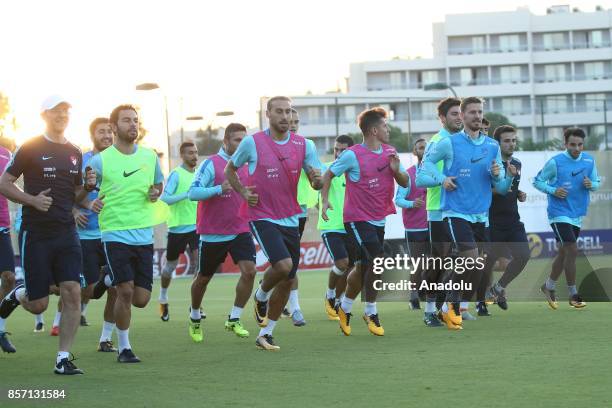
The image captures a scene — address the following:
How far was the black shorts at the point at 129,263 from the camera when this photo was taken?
10.9 metres

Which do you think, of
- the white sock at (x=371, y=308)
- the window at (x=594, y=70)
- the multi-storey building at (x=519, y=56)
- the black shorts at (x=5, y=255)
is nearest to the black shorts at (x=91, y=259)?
the black shorts at (x=5, y=255)

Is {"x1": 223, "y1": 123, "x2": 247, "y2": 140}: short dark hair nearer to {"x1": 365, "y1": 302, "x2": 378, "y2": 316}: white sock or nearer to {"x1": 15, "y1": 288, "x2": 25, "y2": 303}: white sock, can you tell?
{"x1": 365, "y1": 302, "x2": 378, "y2": 316}: white sock

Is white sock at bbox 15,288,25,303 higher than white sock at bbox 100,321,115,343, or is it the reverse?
white sock at bbox 15,288,25,303

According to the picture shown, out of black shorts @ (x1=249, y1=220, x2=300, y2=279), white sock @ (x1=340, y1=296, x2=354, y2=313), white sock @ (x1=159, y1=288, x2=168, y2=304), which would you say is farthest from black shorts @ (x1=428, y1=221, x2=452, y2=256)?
white sock @ (x1=159, y1=288, x2=168, y2=304)

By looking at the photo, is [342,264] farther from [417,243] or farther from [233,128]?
[417,243]

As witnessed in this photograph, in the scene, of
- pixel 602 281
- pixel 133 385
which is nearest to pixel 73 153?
pixel 133 385

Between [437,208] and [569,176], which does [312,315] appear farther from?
[569,176]

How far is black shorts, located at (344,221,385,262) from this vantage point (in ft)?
43.0

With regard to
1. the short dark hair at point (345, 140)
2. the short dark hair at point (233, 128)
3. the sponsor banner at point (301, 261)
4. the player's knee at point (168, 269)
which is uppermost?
the short dark hair at point (233, 128)

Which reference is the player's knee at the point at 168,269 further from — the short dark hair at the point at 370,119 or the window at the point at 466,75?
the window at the point at 466,75

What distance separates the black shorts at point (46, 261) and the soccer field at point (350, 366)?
31.6 inches

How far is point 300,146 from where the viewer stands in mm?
11875

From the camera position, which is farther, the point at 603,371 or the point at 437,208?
the point at 437,208

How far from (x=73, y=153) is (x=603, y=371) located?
487 cm
